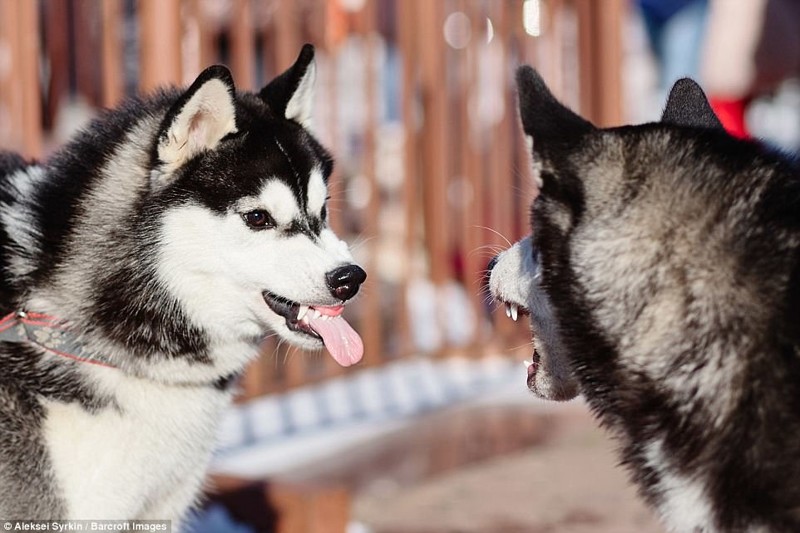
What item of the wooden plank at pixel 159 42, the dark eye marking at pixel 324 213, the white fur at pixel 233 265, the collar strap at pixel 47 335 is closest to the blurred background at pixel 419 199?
the wooden plank at pixel 159 42

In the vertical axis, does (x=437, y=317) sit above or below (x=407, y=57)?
below

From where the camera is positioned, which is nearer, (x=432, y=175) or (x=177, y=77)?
(x=177, y=77)

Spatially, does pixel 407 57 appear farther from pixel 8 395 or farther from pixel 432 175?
pixel 8 395

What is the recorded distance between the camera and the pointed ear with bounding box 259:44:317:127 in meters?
2.97

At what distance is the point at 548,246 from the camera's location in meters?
2.21

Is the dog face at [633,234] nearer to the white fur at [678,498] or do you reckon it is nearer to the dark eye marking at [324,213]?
the white fur at [678,498]

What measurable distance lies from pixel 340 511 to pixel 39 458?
1.29 meters

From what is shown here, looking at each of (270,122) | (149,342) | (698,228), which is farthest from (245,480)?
(698,228)

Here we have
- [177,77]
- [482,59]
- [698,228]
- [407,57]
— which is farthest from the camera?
[482,59]

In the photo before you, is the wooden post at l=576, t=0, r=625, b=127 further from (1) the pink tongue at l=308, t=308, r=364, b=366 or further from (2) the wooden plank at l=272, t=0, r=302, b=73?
(1) the pink tongue at l=308, t=308, r=364, b=366

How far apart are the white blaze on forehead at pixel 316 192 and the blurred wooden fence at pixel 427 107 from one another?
82.5 inches

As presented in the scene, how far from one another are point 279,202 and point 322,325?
0.36 metres

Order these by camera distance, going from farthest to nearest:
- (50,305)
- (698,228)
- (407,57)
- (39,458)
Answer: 1. (407,57)
2. (50,305)
3. (39,458)
4. (698,228)

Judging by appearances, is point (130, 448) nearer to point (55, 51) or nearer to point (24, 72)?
point (24, 72)
